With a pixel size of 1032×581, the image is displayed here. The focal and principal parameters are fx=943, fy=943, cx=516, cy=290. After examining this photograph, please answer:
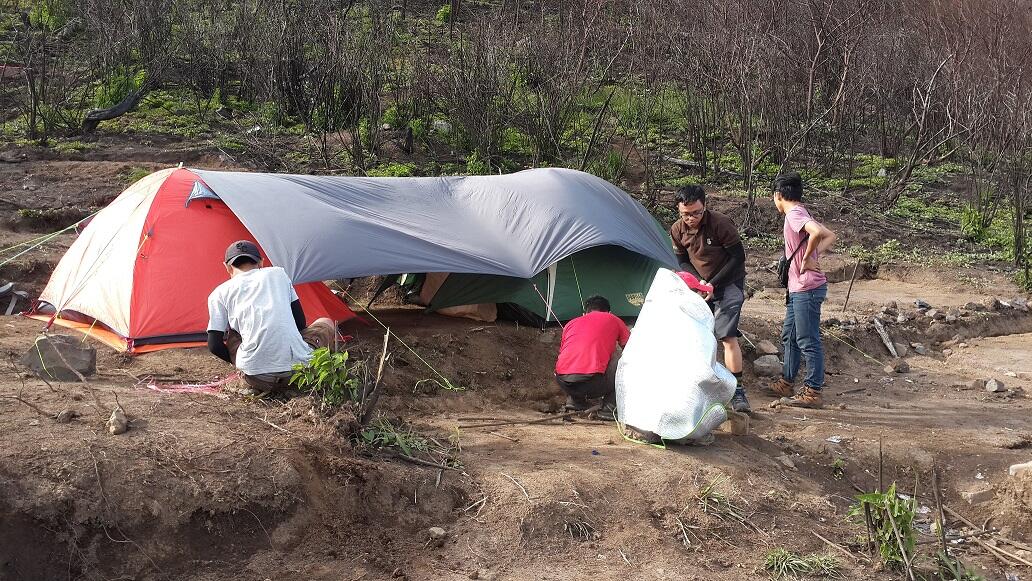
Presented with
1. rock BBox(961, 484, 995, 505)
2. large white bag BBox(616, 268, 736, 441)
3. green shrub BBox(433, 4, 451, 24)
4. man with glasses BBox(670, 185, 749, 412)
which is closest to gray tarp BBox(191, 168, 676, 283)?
man with glasses BBox(670, 185, 749, 412)

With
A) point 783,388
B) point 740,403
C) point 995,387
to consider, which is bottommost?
point 995,387

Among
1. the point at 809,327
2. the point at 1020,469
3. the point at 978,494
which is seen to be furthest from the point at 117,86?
the point at 1020,469

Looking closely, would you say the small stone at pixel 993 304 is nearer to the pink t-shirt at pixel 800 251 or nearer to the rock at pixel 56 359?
the pink t-shirt at pixel 800 251

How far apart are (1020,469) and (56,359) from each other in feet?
17.7

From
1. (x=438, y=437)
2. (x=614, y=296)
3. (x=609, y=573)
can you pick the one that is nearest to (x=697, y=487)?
(x=609, y=573)

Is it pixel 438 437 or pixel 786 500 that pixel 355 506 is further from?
pixel 786 500

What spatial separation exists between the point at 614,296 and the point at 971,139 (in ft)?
23.5

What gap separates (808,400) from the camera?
21.6 feet

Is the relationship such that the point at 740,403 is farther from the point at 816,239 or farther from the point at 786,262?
the point at 816,239

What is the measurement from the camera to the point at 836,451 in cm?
579

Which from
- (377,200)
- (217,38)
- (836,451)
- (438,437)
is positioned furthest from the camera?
(217,38)

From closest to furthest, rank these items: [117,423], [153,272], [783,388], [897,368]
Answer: [117,423], [153,272], [783,388], [897,368]

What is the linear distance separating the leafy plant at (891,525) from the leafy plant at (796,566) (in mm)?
233

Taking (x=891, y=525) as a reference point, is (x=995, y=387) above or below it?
below
